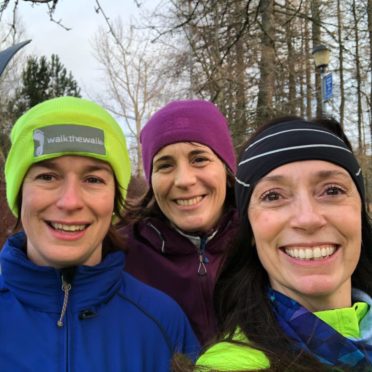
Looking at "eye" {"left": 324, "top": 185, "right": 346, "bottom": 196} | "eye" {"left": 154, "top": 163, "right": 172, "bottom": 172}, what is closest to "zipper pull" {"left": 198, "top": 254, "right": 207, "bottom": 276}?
"eye" {"left": 154, "top": 163, "right": 172, "bottom": 172}

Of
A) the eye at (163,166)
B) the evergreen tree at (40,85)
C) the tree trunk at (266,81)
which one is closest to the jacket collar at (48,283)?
the eye at (163,166)

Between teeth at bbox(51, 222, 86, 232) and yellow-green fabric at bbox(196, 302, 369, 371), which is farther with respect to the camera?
teeth at bbox(51, 222, 86, 232)

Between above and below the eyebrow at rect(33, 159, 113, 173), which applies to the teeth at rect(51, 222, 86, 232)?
below

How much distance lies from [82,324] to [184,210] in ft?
3.35

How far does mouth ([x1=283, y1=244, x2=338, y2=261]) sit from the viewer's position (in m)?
1.59

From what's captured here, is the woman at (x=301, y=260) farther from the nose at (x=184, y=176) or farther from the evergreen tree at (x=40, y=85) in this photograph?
the evergreen tree at (x=40, y=85)

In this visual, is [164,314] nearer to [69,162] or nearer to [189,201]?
[69,162]

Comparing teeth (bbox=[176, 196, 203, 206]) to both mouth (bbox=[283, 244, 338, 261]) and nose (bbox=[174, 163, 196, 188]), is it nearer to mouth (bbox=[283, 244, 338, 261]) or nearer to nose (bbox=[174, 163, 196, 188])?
nose (bbox=[174, 163, 196, 188])

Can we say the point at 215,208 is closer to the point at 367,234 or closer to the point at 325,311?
the point at 367,234

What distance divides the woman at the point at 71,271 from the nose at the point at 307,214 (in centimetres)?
68

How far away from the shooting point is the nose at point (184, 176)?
2.53 m

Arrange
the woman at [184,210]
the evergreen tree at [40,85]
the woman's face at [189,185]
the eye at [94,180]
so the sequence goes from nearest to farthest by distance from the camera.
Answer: the eye at [94,180] < the woman at [184,210] < the woman's face at [189,185] < the evergreen tree at [40,85]

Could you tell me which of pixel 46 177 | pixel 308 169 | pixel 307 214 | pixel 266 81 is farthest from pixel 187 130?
pixel 266 81

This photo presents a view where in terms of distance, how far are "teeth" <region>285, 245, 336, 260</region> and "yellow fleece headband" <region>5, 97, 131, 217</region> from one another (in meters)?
0.86
